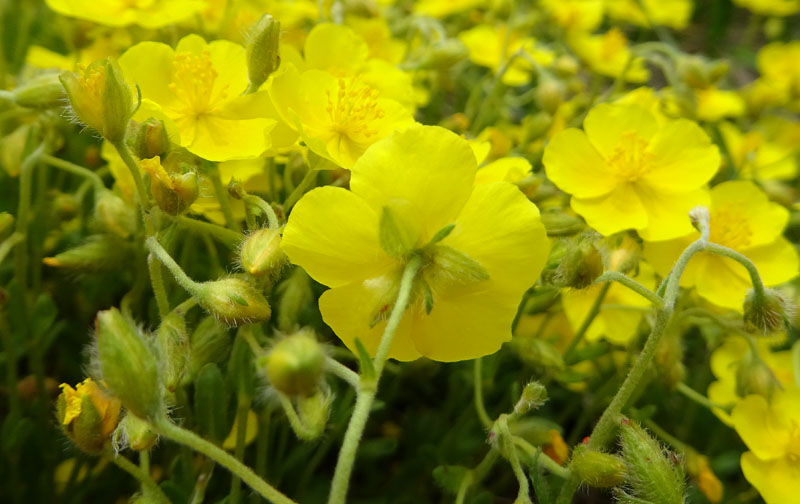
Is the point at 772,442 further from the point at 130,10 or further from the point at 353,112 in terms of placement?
the point at 130,10

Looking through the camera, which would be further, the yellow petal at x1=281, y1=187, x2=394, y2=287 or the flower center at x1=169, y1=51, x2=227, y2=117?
the flower center at x1=169, y1=51, x2=227, y2=117

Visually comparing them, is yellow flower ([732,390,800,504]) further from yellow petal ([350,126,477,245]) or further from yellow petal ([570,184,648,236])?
yellow petal ([350,126,477,245])

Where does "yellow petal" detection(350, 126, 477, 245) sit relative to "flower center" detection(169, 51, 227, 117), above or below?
above

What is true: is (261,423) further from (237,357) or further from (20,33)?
(20,33)

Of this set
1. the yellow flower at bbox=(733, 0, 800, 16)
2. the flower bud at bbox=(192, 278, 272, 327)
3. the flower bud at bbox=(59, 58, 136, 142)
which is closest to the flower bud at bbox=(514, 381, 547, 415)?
the flower bud at bbox=(192, 278, 272, 327)

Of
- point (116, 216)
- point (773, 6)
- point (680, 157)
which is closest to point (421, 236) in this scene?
point (116, 216)

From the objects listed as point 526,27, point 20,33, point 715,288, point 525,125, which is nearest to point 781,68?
point 526,27
